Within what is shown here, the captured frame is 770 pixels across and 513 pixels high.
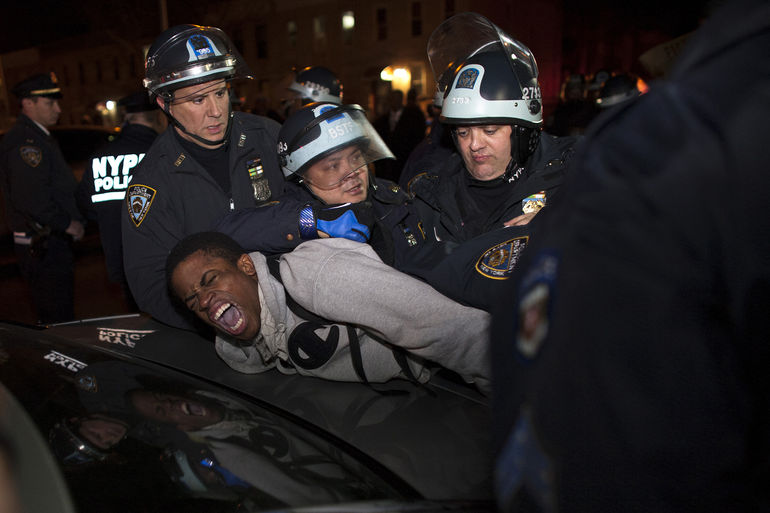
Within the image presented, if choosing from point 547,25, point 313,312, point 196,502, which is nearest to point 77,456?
point 196,502

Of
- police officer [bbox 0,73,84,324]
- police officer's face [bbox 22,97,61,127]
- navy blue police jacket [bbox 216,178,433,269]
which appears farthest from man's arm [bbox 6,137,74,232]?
navy blue police jacket [bbox 216,178,433,269]

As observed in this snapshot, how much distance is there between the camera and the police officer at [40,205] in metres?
4.38

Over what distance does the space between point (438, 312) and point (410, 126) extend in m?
5.50

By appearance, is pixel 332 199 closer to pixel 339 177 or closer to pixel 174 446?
pixel 339 177

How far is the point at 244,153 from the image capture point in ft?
9.84

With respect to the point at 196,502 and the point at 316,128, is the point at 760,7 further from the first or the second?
the point at 316,128

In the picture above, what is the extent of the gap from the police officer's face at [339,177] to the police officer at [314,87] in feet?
8.39

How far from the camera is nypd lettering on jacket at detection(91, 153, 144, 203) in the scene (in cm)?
373

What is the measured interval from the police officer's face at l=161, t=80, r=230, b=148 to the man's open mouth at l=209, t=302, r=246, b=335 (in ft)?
4.02

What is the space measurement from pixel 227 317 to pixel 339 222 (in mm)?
638

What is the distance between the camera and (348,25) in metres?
25.1

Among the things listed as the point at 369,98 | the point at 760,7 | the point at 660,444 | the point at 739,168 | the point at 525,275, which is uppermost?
the point at 760,7

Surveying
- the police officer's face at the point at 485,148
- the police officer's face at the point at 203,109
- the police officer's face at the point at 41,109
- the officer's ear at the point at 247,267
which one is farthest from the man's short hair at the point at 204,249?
the police officer's face at the point at 41,109

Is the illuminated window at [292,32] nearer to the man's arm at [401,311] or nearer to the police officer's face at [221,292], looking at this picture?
the police officer's face at [221,292]
